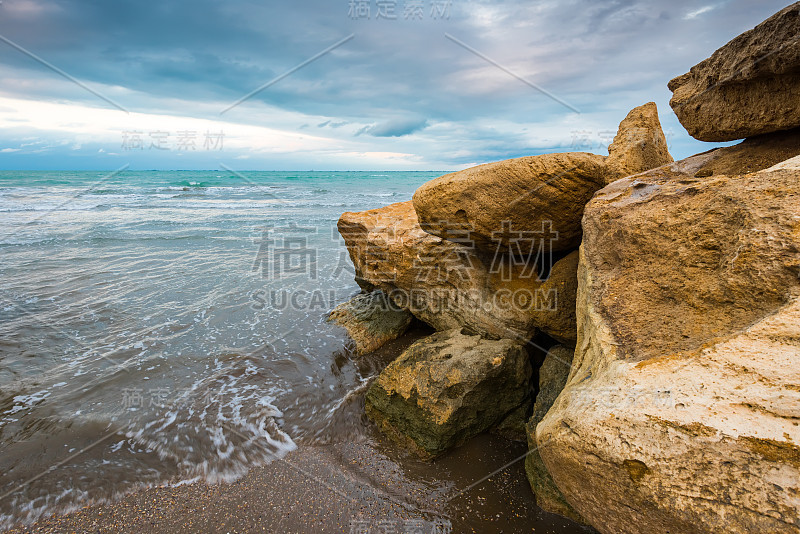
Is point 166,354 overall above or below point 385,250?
below

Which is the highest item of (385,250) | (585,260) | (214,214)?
(585,260)

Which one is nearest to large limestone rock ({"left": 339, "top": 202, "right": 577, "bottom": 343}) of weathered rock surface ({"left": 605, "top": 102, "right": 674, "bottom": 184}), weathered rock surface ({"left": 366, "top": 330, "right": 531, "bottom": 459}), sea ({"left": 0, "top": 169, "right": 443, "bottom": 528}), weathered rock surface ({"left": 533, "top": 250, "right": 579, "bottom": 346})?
weathered rock surface ({"left": 533, "top": 250, "right": 579, "bottom": 346})

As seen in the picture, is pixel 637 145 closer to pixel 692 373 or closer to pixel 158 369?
pixel 692 373

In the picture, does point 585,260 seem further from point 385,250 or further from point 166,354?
point 166,354

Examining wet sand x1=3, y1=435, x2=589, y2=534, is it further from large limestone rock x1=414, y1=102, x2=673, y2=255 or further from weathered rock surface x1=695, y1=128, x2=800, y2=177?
weathered rock surface x1=695, y1=128, x2=800, y2=177

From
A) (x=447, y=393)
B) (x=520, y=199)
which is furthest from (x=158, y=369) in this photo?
(x=520, y=199)

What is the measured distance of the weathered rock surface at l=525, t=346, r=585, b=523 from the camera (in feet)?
10.2

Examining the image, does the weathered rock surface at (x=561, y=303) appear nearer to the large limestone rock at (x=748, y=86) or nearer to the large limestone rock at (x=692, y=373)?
A: the large limestone rock at (x=692, y=373)

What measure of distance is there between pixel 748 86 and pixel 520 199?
1679 mm

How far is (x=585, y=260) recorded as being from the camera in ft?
9.75

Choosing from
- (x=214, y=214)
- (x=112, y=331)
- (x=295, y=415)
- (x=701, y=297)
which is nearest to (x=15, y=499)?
(x=295, y=415)

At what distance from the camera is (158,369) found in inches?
213

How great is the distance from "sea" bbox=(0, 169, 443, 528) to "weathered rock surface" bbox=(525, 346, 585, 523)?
1.78m

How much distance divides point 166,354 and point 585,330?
5.53 metres
